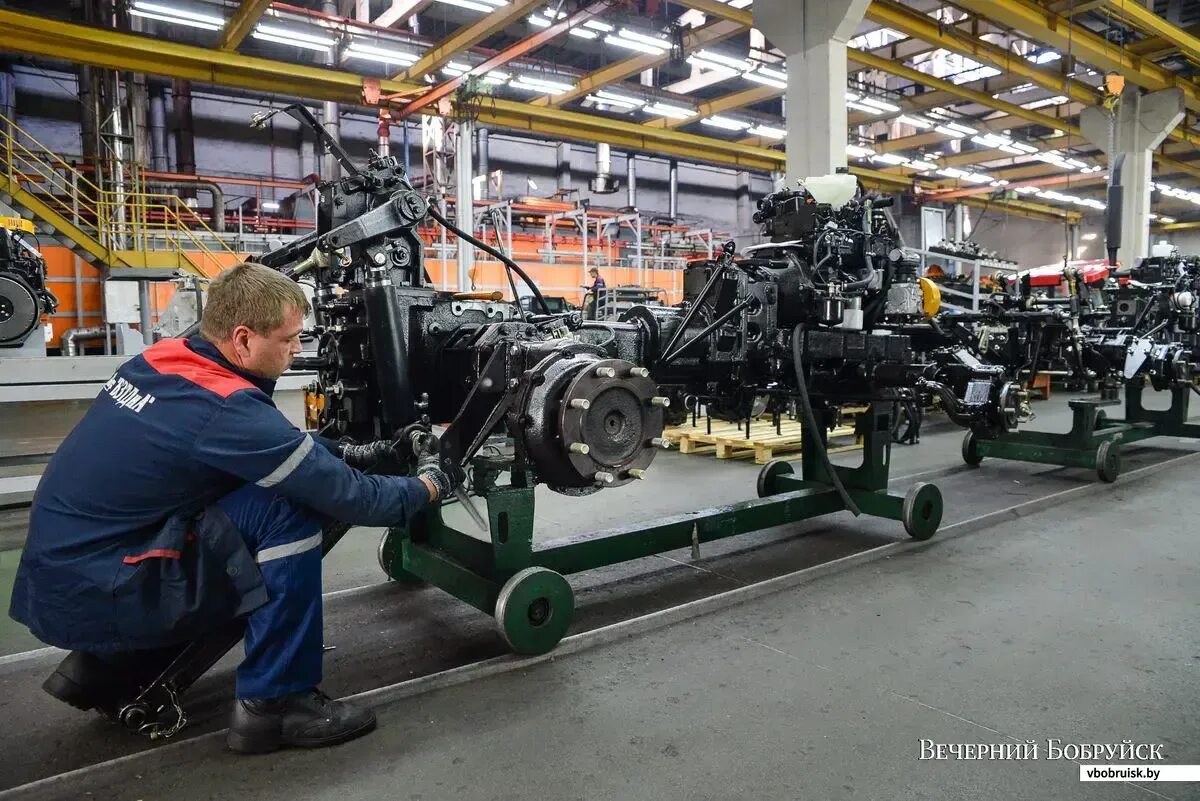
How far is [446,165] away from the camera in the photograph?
11.7 metres

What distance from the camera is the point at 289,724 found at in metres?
2.02

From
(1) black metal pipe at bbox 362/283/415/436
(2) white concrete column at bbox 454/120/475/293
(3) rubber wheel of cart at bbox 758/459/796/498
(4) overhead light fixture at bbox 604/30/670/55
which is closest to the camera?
(1) black metal pipe at bbox 362/283/415/436

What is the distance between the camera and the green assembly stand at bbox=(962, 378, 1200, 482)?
5.34 metres

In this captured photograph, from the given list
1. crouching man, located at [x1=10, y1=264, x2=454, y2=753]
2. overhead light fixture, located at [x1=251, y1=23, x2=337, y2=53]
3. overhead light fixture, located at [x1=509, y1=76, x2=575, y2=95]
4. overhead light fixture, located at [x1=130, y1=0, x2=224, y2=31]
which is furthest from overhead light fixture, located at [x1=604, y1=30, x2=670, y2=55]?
crouching man, located at [x1=10, y1=264, x2=454, y2=753]

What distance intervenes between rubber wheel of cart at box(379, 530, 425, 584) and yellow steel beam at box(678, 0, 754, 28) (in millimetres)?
7518

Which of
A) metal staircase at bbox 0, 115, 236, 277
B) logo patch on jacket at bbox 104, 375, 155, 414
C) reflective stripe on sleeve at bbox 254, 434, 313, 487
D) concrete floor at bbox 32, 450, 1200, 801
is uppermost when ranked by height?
metal staircase at bbox 0, 115, 236, 277

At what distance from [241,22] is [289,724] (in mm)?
9161

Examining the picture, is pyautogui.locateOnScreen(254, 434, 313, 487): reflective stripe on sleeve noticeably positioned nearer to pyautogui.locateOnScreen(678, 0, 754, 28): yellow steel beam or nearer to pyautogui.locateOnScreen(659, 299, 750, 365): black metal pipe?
pyautogui.locateOnScreen(659, 299, 750, 365): black metal pipe

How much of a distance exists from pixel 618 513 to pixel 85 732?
9.50 ft

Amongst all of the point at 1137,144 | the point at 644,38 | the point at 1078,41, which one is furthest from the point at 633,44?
the point at 1137,144

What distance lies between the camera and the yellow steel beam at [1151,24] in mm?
8875

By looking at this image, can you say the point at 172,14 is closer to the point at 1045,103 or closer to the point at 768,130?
the point at 768,130

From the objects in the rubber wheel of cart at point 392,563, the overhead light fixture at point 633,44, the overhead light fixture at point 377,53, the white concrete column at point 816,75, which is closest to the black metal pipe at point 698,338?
the rubber wheel of cart at point 392,563

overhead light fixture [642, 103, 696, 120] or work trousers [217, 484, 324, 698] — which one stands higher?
overhead light fixture [642, 103, 696, 120]
